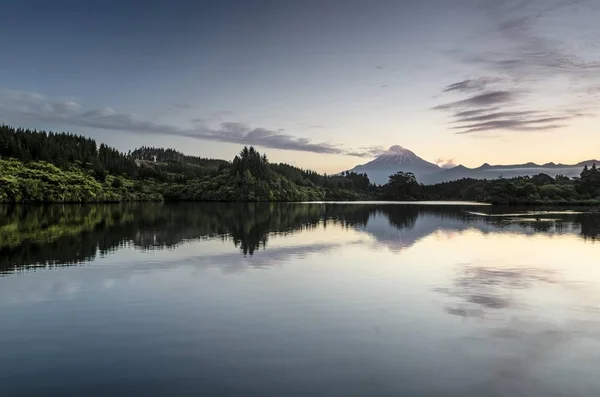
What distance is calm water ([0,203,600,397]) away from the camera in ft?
32.3

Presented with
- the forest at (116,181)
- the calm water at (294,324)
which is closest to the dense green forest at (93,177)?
the forest at (116,181)

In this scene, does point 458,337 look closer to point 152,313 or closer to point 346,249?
point 152,313

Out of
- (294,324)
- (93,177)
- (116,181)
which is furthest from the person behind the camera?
(116,181)

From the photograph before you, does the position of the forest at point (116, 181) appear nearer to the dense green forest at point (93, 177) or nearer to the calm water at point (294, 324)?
the dense green forest at point (93, 177)

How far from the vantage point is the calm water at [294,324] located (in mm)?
9859

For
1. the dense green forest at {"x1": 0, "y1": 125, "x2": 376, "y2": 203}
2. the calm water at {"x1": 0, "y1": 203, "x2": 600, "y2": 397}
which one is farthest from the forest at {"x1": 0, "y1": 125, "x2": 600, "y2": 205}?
the calm water at {"x1": 0, "y1": 203, "x2": 600, "y2": 397}

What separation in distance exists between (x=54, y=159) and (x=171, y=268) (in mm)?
150912

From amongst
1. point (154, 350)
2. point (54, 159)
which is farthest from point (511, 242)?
point (54, 159)

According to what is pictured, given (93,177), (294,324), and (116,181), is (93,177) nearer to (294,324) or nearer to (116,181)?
(116,181)

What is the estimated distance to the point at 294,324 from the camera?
46.5ft

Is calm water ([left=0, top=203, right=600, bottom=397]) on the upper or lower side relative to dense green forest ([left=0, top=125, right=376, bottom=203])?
lower

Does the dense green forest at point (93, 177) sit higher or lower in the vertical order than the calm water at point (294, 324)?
higher

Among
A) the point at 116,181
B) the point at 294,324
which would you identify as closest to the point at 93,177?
the point at 116,181

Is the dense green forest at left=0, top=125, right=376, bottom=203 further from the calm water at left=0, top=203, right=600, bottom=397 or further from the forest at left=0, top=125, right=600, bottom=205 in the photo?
the calm water at left=0, top=203, right=600, bottom=397
